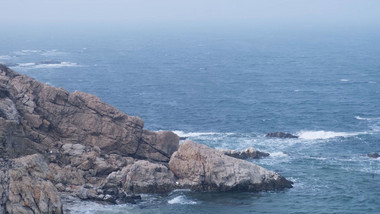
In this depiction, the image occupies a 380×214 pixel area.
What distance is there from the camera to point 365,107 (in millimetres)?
125750

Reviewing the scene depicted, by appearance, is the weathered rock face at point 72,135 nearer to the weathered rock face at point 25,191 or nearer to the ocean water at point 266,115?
the ocean water at point 266,115

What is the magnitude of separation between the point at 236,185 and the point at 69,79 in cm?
9658

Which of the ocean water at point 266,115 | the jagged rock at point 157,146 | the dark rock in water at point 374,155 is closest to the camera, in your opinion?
the ocean water at point 266,115

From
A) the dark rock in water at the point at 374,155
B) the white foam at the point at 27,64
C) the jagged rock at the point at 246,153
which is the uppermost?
the white foam at the point at 27,64

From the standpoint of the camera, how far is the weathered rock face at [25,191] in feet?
189

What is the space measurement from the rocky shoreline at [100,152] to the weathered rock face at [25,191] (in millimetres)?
3218

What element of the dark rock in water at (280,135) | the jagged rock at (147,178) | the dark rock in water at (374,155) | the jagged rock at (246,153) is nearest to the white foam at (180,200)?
the jagged rock at (147,178)

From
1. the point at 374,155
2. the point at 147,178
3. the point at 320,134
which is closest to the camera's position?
the point at 147,178

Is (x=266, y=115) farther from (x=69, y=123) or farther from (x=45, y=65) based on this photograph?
(x=45, y=65)

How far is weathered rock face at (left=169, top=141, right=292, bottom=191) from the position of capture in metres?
75.2

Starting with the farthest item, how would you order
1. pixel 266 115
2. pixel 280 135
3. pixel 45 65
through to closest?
pixel 45 65, pixel 266 115, pixel 280 135

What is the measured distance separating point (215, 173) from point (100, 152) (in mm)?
13736

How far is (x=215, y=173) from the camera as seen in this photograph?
7538cm

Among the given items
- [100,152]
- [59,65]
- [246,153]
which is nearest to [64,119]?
[100,152]
